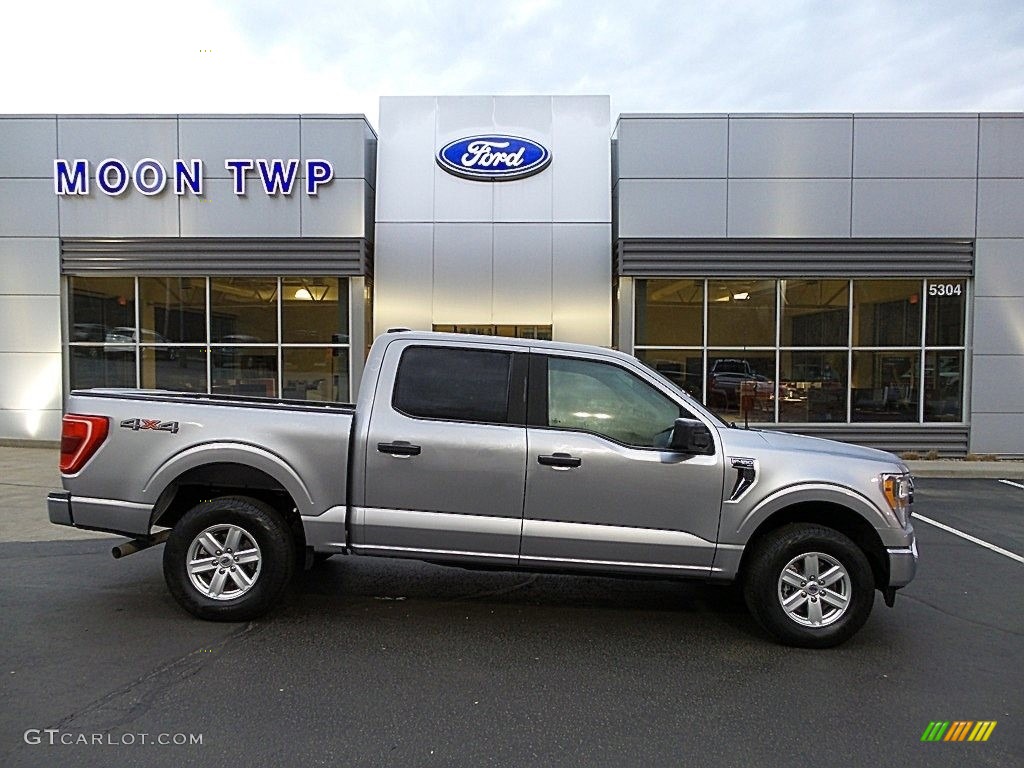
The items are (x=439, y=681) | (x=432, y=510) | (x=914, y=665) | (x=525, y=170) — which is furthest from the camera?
(x=525, y=170)

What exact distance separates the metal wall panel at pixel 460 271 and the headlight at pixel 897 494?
9658 mm

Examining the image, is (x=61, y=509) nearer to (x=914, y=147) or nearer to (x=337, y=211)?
(x=337, y=211)

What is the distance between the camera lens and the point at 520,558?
4695 mm

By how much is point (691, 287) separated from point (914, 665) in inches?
404

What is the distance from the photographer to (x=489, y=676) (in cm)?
414

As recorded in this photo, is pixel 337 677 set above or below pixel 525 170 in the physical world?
below

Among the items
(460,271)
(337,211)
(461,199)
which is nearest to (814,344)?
(460,271)

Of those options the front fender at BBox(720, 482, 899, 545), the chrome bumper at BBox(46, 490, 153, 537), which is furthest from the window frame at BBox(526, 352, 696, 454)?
the chrome bumper at BBox(46, 490, 153, 537)

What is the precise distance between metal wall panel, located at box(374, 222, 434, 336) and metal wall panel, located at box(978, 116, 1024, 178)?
10.6m

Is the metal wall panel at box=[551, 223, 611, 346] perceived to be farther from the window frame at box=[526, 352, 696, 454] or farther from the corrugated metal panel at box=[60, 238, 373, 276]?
the window frame at box=[526, 352, 696, 454]

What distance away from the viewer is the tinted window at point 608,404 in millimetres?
4746

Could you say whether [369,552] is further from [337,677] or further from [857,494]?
[857,494]

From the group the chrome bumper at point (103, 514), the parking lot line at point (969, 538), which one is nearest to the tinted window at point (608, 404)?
the chrome bumper at point (103, 514)

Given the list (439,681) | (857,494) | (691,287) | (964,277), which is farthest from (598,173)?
(439,681)
